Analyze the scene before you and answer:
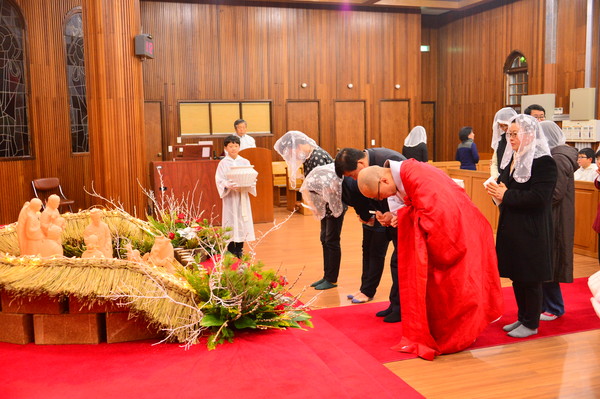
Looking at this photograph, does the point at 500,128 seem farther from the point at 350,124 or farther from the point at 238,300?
the point at 350,124

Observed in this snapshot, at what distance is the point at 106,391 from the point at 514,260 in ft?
9.02

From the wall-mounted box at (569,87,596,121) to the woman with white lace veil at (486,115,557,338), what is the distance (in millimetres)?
7870

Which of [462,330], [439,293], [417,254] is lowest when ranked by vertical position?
[462,330]

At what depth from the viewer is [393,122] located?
577 inches

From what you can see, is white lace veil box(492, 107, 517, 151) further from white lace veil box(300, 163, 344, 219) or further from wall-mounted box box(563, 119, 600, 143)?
wall-mounted box box(563, 119, 600, 143)

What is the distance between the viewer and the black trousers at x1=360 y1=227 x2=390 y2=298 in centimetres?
482

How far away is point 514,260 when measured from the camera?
4.00 meters

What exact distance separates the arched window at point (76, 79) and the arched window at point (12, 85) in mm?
808

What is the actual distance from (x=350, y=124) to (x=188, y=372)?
39.3ft

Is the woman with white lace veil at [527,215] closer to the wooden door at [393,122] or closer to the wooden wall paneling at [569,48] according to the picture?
the wooden wall paneling at [569,48]

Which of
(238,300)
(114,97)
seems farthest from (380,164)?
(114,97)

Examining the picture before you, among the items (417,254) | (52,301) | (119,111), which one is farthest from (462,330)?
(119,111)

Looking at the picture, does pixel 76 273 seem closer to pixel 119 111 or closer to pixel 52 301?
pixel 52 301

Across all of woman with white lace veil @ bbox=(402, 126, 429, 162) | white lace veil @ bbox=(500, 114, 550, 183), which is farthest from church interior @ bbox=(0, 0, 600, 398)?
white lace veil @ bbox=(500, 114, 550, 183)
